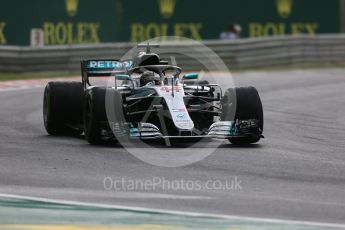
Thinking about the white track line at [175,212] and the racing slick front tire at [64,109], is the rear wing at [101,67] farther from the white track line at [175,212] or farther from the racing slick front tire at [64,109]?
the white track line at [175,212]

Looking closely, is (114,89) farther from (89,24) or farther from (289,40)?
(289,40)

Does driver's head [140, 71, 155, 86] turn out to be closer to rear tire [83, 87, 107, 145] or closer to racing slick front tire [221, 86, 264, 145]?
rear tire [83, 87, 107, 145]

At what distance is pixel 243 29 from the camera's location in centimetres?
3075

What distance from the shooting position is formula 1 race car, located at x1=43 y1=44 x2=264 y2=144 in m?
11.8

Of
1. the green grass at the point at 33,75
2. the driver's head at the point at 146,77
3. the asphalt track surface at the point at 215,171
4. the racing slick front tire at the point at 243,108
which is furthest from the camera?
the green grass at the point at 33,75

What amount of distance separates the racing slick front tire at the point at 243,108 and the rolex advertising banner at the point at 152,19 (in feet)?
43.3

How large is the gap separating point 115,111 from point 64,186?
2896 millimetres

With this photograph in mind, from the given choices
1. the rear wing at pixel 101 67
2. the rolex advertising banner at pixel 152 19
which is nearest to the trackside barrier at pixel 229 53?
the rolex advertising banner at pixel 152 19

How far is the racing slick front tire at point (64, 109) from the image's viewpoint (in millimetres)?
13359

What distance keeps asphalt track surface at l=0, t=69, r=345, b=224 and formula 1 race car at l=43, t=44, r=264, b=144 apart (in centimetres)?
23

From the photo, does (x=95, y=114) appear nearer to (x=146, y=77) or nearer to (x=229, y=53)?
(x=146, y=77)

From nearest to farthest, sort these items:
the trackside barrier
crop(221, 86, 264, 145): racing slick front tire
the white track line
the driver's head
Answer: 1. the white track line
2. crop(221, 86, 264, 145): racing slick front tire
3. the driver's head
4. the trackside barrier

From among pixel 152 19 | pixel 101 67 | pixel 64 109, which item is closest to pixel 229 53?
pixel 152 19

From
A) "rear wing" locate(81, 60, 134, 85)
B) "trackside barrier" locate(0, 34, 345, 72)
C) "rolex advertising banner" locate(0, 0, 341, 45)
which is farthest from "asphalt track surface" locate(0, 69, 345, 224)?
"rolex advertising banner" locate(0, 0, 341, 45)
